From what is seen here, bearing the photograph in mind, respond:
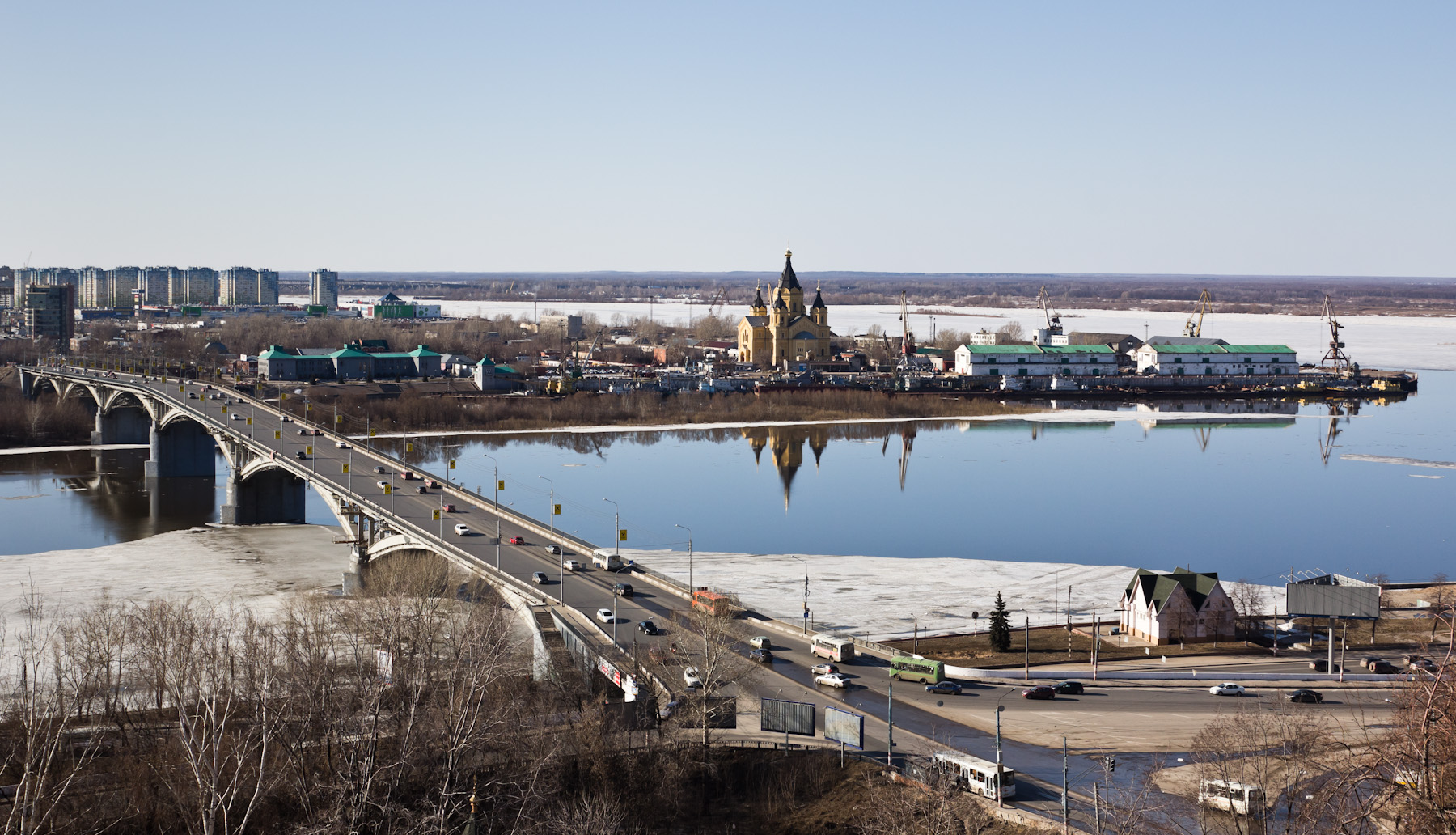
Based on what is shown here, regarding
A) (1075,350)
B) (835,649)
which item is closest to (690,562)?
(835,649)

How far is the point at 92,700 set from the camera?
29672 millimetres

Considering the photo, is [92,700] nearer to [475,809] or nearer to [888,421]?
[475,809]

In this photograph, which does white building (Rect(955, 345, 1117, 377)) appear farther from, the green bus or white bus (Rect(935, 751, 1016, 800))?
white bus (Rect(935, 751, 1016, 800))

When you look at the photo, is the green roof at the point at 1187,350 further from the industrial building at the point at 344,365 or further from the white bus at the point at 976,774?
the white bus at the point at 976,774

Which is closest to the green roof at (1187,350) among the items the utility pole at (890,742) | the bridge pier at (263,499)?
the bridge pier at (263,499)

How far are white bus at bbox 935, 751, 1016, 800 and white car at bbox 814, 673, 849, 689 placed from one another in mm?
5901

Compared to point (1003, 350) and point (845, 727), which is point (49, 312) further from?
point (845, 727)

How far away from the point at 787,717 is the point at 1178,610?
45.4ft

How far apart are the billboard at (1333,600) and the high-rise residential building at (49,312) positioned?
151 meters

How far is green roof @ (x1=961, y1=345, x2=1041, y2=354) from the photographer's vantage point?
136500 millimetres

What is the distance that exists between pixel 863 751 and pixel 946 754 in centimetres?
211

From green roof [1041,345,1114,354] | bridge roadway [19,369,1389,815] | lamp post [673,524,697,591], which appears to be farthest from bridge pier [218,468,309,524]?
green roof [1041,345,1114,354]

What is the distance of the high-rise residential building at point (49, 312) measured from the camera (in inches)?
6230

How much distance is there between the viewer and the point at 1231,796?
2211cm
